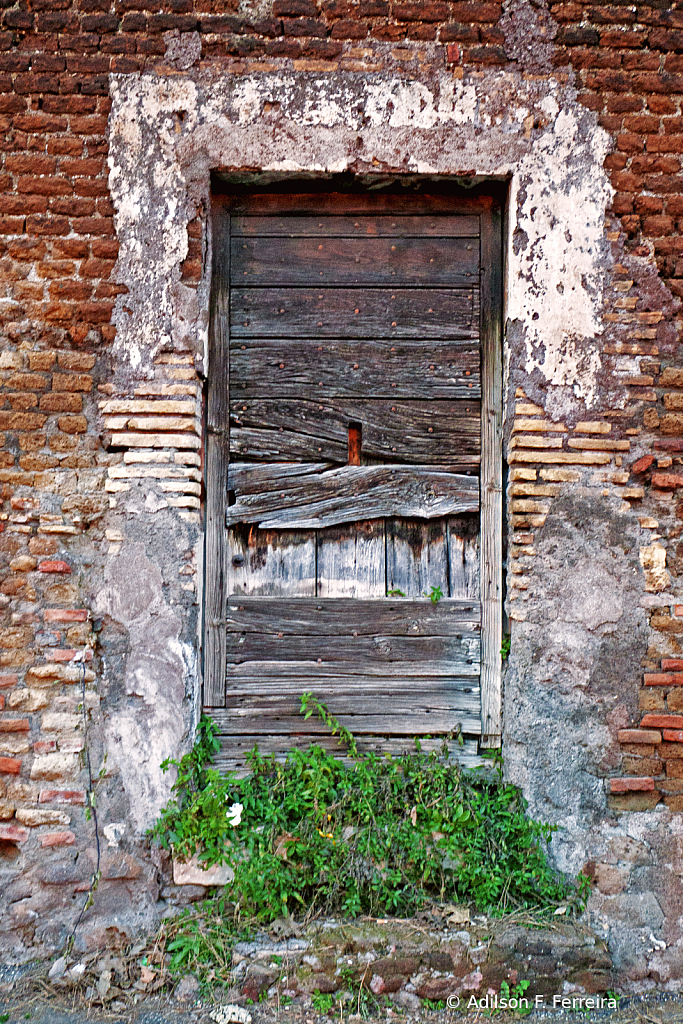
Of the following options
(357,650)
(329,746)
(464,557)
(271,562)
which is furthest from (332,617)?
(464,557)

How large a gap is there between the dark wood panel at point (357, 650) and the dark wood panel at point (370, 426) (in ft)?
2.89

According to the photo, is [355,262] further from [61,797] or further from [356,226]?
[61,797]

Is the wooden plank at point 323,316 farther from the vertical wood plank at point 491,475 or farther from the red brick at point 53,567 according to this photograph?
the red brick at point 53,567

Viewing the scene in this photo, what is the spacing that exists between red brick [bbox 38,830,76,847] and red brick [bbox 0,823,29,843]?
2.8 inches

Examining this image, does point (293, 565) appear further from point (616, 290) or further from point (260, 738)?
point (616, 290)

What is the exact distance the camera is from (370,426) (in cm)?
321

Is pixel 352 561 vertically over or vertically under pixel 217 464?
under

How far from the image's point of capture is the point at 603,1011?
2553 mm

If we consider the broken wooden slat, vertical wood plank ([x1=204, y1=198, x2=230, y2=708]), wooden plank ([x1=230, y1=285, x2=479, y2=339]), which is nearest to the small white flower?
vertical wood plank ([x1=204, y1=198, x2=230, y2=708])

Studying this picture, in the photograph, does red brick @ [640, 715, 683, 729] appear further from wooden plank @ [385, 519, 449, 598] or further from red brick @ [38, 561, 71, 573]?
red brick @ [38, 561, 71, 573]

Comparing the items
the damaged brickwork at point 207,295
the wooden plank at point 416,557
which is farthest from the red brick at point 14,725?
the wooden plank at point 416,557

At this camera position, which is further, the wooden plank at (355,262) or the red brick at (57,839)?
the wooden plank at (355,262)

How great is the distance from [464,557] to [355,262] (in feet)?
5.12

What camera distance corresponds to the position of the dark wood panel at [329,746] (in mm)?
3080
